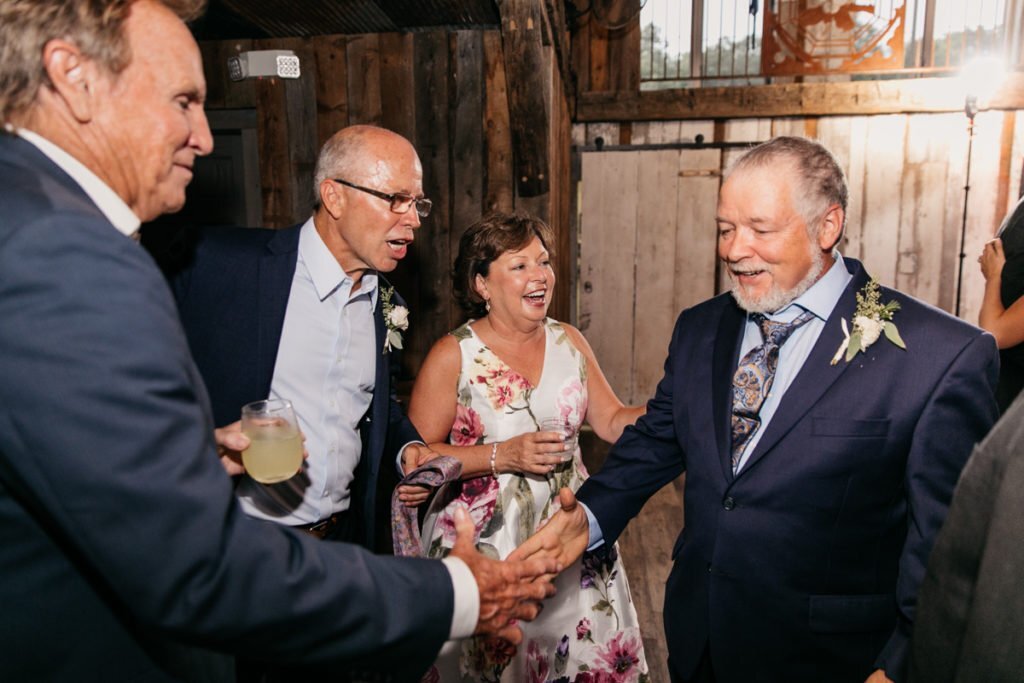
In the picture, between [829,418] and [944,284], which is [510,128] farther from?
[944,284]

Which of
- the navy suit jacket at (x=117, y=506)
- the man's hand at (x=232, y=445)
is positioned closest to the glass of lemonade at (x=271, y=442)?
the man's hand at (x=232, y=445)

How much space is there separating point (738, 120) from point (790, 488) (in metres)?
4.53

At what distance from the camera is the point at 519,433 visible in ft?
8.02

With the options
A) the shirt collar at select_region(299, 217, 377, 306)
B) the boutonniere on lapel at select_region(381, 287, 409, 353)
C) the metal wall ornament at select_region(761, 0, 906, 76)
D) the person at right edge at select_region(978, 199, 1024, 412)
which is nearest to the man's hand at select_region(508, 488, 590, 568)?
the boutonniere on lapel at select_region(381, 287, 409, 353)

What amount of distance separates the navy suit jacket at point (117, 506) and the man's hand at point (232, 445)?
52 cm

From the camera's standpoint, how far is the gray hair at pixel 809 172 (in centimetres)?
161

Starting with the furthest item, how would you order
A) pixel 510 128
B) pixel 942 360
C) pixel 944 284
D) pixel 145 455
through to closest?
Answer: pixel 944 284 → pixel 510 128 → pixel 942 360 → pixel 145 455

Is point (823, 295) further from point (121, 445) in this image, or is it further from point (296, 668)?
point (296, 668)

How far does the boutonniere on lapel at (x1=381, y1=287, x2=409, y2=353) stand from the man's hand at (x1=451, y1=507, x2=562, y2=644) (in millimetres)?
1135

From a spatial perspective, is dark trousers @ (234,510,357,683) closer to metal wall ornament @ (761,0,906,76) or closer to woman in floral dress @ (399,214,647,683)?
woman in floral dress @ (399,214,647,683)

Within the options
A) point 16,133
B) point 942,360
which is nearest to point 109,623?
point 16,133

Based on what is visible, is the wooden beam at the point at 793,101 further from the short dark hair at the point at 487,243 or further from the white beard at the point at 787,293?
the white beard at the point at 787,293

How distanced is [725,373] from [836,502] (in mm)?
404

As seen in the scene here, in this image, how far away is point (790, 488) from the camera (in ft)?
4.96
